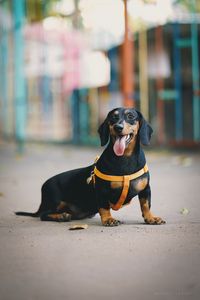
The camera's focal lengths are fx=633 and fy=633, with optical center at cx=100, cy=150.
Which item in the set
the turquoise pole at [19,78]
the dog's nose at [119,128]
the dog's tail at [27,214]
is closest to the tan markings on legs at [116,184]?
the dog's nose at [119,128]

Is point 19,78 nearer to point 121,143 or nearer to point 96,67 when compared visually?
point 96,67

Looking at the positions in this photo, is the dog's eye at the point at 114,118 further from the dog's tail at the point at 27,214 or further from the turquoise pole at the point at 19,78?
the turquoise pole at the point at 19,78

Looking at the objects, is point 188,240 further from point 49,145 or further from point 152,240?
point 49,145

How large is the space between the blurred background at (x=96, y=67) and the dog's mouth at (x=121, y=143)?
546cm

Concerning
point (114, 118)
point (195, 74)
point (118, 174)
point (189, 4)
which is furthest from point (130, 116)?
Answer: point (189, 4)

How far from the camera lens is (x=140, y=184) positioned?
153 inches

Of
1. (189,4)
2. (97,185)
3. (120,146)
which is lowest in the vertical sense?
(97,185)

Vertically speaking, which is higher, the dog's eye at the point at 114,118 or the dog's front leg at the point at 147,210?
the dog's eye at the point at 114,118

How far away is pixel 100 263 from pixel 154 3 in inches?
315

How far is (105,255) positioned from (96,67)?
1081 centimetres

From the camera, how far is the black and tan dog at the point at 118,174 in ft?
12.8

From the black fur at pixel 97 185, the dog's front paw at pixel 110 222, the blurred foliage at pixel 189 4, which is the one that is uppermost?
the blurred foliage at pixel 189 4

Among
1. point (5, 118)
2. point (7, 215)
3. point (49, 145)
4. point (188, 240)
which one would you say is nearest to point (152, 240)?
point (188, 240)

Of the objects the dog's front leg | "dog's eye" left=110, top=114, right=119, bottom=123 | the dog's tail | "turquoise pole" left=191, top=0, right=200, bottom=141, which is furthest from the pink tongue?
"turquoise pole" left=191, top=0, right=200, bottom=141
